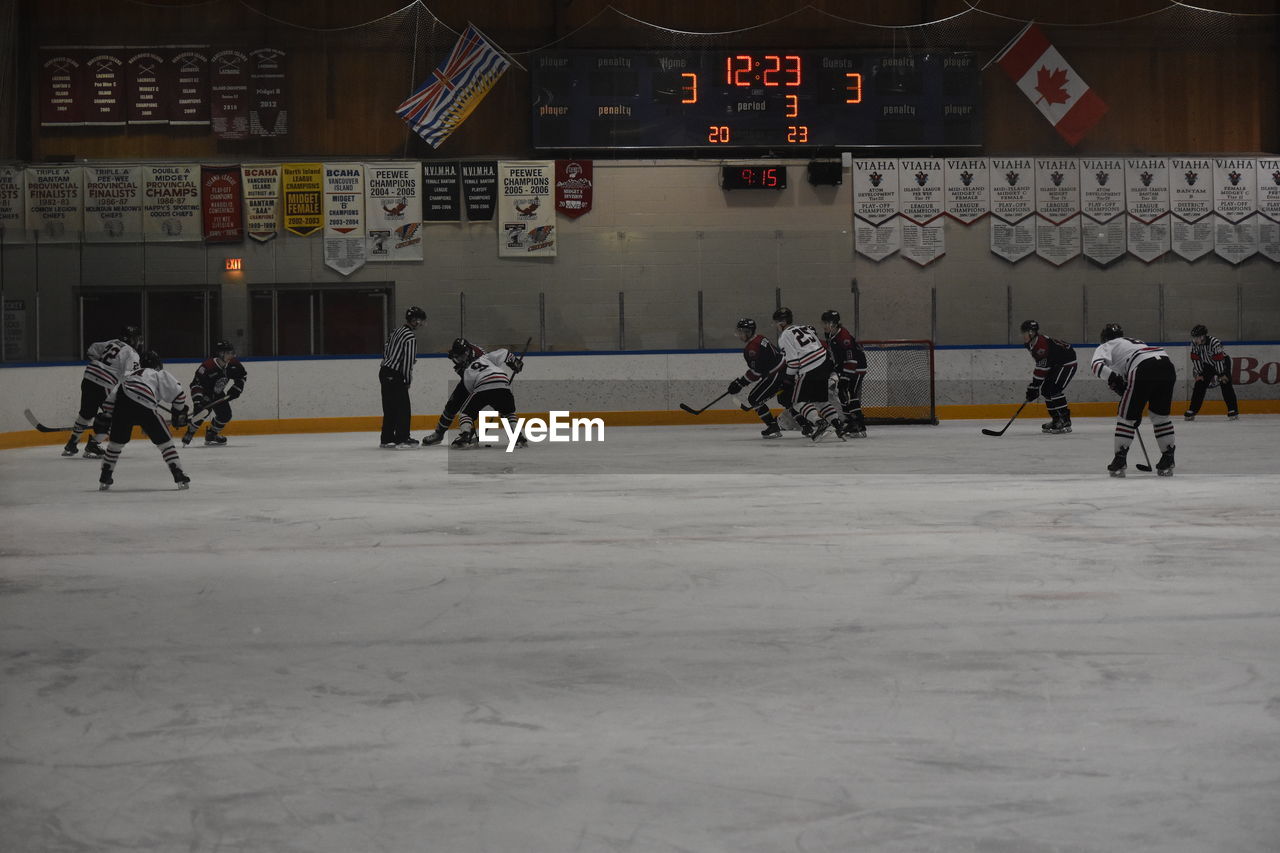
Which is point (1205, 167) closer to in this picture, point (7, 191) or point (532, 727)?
point (7, 191)

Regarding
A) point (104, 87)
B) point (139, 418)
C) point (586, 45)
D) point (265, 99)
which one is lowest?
point (139, 418)

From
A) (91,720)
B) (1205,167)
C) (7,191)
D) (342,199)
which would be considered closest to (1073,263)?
(1205,167)

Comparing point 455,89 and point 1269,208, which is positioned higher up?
point 455,89

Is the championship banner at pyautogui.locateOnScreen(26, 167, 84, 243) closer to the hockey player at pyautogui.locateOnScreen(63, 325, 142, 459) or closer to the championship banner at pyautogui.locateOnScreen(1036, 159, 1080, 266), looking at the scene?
the hockey player at pyautogui.locateOnScreen(63, 325, 142, 459)

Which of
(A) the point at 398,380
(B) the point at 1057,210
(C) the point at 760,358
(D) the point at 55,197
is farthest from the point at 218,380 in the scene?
(B) the point at 1057,210

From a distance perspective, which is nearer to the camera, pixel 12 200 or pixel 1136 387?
pixel 1136 387

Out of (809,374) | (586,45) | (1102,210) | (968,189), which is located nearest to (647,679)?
(809,374)

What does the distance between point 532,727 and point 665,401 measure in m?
12.2

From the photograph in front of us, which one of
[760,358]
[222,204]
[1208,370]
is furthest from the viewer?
[222,204]

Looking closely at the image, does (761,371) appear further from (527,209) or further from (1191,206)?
(1191,206)

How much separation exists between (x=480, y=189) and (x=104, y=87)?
458 centimetres

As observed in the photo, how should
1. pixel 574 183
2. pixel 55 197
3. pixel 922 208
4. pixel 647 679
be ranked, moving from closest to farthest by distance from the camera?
pixel 647 679 → pixel 55 197 → pixel 574 183 → pixel 922 208

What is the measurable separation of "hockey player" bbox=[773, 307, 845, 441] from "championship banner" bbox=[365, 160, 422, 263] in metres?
5.12

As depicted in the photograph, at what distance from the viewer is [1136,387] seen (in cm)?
812
